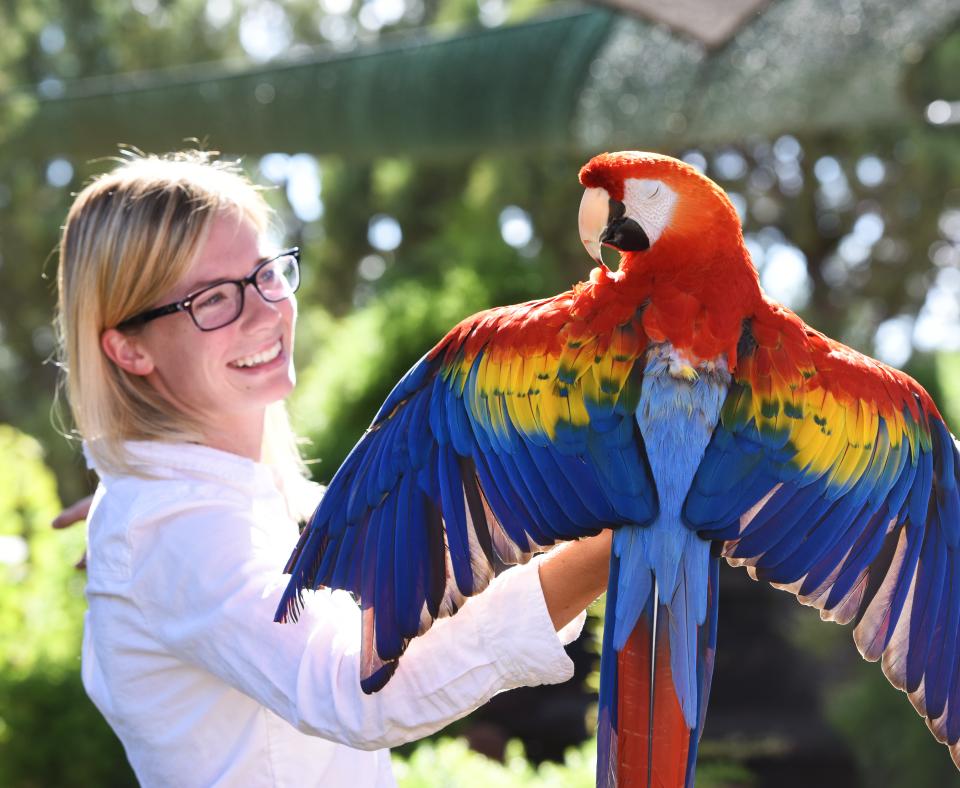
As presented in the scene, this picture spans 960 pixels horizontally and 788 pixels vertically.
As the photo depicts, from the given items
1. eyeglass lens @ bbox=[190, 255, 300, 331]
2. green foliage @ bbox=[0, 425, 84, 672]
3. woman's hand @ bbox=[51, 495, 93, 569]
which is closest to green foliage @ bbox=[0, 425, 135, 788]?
green foliage @ bbox=[0, 425, 84, 672]

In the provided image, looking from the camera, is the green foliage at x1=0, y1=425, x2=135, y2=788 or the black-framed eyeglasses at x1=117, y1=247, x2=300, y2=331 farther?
the green foliage at x1=0, y1=425, x2=135, y2=788

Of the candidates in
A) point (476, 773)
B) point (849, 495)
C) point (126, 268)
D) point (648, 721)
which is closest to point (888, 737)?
point (476, 773)

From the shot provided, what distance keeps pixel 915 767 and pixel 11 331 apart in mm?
11419

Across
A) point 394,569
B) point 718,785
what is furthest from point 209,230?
point 718,785

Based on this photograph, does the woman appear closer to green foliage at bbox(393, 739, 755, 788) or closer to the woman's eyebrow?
the woman's eyebrow

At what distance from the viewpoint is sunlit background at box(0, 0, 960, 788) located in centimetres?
314

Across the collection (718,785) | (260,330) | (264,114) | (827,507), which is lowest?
(718,785)

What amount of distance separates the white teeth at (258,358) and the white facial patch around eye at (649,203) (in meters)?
0.47

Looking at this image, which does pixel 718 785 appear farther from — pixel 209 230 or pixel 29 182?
pixel 29 182

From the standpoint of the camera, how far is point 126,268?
1.18 meters

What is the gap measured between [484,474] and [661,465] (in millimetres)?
160

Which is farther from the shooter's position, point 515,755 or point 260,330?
point 515,755

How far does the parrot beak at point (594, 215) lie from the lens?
37.4 inches

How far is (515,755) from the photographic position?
8.77ft
